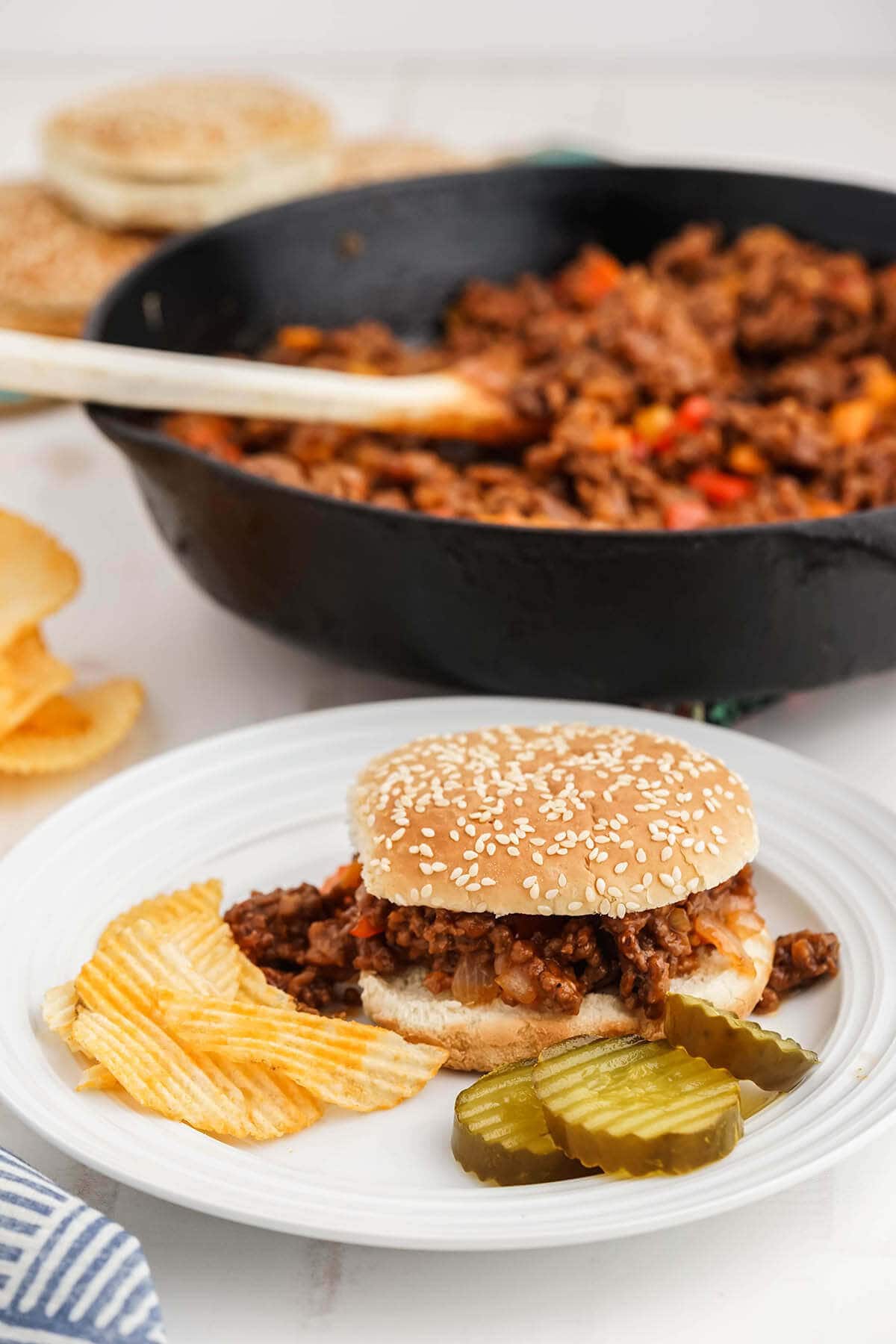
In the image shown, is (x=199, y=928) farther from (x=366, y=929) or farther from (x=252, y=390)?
(x=252, y=390)

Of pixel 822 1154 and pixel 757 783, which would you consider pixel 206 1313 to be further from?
pixel 757 783

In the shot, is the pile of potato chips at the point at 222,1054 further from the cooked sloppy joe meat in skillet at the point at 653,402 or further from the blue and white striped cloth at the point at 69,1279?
the cooked sloppy joe meat in skillet at the point at 653,402

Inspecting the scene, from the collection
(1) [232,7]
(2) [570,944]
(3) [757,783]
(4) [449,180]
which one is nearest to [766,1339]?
(2) [570,944]

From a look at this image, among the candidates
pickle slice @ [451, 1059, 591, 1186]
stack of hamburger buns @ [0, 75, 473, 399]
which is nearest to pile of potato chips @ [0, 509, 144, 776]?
pickle slice @ [451, 1059, 591, 1186]

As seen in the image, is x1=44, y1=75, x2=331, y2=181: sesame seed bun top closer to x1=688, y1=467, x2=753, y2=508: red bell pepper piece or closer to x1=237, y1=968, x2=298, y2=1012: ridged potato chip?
x1=688, y1=467, x2=753, y2=508: red bell pepper piece

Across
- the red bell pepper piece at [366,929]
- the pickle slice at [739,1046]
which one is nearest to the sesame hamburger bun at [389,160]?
the red bell pepper piece at [366,929]

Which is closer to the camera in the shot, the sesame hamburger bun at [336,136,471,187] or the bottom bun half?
the bottom bun half
